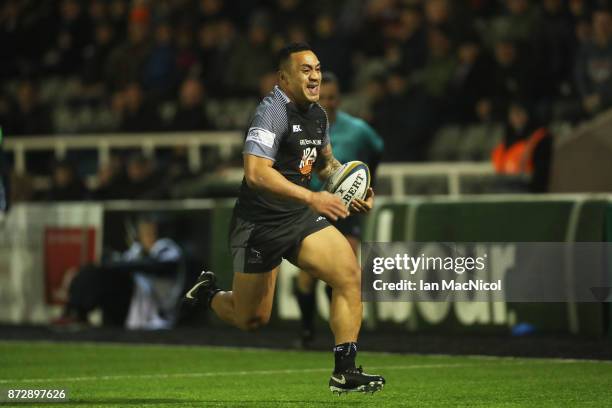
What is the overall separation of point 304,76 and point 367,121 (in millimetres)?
7712

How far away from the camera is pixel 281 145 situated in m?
8.66

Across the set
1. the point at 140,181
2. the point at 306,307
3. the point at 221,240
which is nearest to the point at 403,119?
the point at 221,240

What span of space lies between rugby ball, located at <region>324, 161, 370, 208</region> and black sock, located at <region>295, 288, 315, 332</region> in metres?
4.27

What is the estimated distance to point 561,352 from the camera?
11.8 meters

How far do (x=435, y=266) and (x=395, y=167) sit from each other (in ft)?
14.7

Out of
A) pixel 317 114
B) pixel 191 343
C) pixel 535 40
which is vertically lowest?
pixel 191 343

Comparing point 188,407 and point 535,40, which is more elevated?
point 535,40

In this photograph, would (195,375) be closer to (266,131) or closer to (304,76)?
(266,131)

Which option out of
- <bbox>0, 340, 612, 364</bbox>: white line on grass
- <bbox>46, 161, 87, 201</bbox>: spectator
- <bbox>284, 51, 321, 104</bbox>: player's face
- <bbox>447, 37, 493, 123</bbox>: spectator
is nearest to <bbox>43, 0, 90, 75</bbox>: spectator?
<bbox>46, 161, 87, 201</bbox>: spectator

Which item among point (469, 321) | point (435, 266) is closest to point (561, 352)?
point (435, 266)

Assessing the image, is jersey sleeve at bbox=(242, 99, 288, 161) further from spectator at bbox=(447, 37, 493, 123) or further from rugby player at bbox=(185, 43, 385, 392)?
spectator at bbox=(447, 37, 493, 123)

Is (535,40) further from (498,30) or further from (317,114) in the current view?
(317,114)

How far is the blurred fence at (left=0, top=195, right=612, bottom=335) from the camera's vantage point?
13633mm

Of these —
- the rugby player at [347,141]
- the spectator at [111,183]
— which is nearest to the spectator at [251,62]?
the spectator at [111,183]
